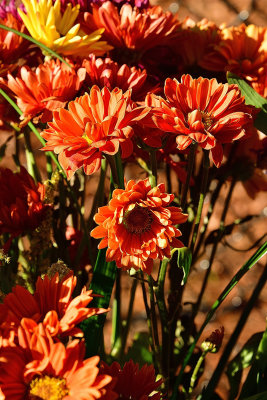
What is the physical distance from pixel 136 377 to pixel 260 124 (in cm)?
20

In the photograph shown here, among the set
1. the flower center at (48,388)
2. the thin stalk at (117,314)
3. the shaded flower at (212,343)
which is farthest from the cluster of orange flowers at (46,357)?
the thin stalk at (117,314)

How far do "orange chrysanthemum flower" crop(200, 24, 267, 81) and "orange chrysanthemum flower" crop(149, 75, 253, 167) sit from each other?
11 centimetres

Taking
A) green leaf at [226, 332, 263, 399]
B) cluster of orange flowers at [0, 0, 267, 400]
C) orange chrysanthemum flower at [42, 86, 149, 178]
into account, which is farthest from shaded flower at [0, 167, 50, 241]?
green leaf at [226, 332, 263, 399]

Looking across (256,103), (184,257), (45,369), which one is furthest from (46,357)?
(256,103)

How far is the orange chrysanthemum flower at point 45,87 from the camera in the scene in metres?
0.36

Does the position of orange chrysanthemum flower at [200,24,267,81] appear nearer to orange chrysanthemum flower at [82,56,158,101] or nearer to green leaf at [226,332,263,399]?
orange chrysanthemum flower at [82,56,158,101]

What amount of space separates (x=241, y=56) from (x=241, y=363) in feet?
0.92

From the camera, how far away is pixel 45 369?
0.88ft

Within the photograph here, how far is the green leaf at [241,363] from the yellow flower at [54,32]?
292mm

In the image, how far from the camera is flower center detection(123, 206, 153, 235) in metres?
0.33

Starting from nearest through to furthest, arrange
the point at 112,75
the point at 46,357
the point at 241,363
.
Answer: the point at 46,357
the point at 112,75
the point at 241,363

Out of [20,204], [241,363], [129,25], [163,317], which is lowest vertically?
[241,363]

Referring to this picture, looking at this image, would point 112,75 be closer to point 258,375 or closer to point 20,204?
point 20,204

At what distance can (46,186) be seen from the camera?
0.41m
